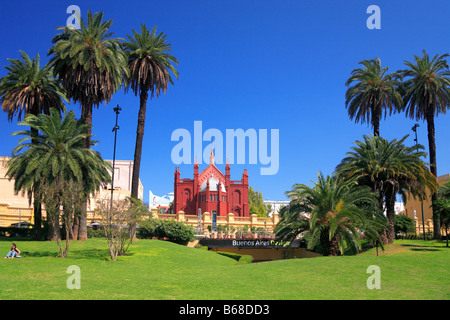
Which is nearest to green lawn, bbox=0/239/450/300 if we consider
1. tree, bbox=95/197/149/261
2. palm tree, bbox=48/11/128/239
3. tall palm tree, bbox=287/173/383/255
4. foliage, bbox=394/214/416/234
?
tree, bbox=95/197/149/261

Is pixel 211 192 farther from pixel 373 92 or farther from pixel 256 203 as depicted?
pixel 373 92

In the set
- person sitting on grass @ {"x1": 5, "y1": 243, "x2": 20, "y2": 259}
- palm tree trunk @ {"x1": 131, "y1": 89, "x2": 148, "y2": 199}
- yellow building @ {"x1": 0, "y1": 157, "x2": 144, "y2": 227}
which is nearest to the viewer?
person sitting on grass @ {"x1": 5, "y1": 243, "x2": 20, "y2": 259}

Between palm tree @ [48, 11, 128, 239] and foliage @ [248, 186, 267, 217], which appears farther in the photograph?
foliage @ [248, 186, 267, 217]

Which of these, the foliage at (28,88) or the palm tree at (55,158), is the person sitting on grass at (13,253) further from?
the foliage at (28,88)

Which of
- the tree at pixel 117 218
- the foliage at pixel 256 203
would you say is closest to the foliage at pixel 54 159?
the tree at pixel 117 218

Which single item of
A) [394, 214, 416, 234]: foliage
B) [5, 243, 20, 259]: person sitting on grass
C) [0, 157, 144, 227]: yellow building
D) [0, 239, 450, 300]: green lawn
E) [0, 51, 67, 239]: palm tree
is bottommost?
[0, 239, 450, 300]: green lawn

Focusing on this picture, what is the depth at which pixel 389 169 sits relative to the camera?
94.2ft

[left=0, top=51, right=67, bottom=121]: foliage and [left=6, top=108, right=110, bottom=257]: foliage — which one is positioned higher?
[left=0, top=51, right=67, bottom=121]: foliage

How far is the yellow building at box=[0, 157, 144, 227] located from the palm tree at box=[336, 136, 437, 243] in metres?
19.0

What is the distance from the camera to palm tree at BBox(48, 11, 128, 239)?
31062 mm

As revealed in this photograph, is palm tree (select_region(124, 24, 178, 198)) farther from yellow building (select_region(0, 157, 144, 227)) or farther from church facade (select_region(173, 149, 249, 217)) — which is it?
church facade (select_region(173, 149, 249, 217))

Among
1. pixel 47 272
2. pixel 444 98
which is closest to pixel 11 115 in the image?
pixel 47 272

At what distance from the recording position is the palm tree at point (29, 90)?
33156mm

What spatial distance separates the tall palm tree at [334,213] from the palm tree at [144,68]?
15749mm
